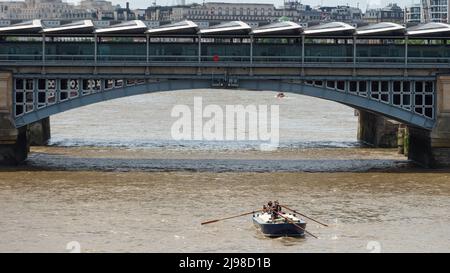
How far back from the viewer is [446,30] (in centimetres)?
7738

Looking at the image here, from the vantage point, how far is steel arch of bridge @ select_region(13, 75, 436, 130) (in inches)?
2970

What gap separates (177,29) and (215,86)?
14.3ft

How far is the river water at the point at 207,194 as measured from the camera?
2029 inches

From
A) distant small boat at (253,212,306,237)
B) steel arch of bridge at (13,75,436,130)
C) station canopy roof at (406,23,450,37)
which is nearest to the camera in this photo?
distant small boat at (253,212,306,237)

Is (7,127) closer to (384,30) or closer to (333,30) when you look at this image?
(333,30)

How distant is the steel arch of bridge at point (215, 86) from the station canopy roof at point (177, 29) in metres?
3.21

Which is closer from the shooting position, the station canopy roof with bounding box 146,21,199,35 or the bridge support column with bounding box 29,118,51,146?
the station canopy roof with bounding box 146,21,199,35

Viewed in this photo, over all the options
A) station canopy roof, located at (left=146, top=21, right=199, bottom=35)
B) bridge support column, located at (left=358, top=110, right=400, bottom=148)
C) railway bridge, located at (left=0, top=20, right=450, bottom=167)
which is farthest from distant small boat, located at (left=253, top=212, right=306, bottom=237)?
bridge support column, located at (left=358, top=110, right=400, bottom=148)

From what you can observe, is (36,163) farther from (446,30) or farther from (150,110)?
(150,110)

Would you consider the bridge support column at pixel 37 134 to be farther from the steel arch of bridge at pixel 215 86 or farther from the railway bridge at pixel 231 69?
the steel arch of bridge at pixel 215 86

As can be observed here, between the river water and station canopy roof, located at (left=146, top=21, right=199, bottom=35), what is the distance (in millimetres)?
8400

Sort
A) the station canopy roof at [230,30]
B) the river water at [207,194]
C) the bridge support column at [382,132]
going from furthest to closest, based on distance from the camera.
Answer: the bridge support column at [382,132] → the station canopy roof at [230,30] → the river water at [207,194]

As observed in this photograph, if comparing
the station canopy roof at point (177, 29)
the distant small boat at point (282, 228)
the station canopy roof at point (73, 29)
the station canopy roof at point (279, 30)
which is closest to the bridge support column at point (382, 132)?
the station canopy roof at point (279, 30)

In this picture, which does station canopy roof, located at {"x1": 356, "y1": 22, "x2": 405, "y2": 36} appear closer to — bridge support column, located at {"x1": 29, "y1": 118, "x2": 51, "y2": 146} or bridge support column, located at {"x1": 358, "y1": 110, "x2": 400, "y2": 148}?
bridge support column, located at {"x1": 358, "y1": 110, "x2": 400, "y2": 148}
